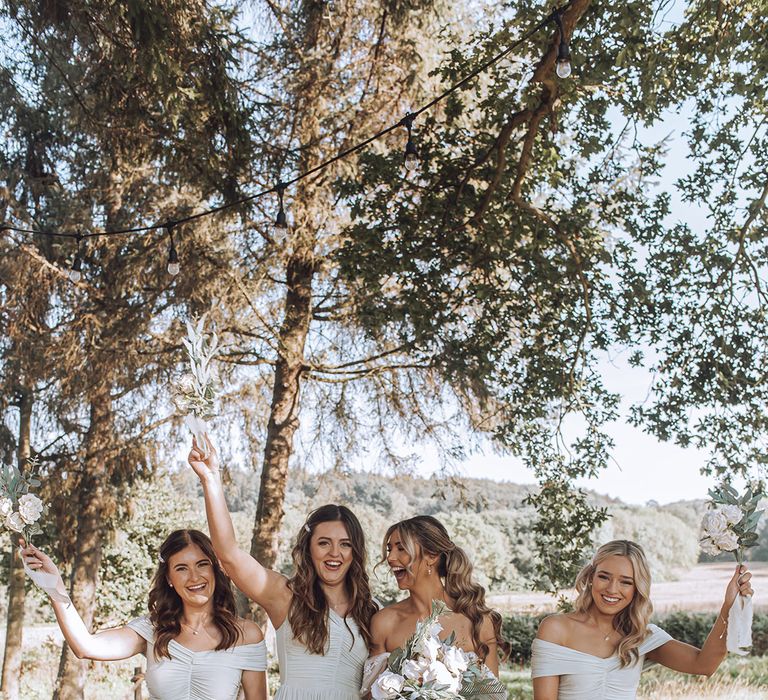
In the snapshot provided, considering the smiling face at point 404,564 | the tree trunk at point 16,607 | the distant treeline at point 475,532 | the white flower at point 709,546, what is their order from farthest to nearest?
the distant treeline at point 475,532 < the tree trunk at point 16,607 < the smiling face at point 404,564 < the white flower at point 709,546

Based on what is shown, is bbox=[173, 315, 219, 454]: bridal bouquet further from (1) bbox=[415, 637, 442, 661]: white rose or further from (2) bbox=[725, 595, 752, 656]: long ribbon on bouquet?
(2) bbox=[725, 595, 752, 656]: long ribbon on bouquet

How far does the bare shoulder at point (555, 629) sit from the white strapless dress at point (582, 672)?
2 centimetres

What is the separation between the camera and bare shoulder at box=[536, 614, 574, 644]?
3.34 meters

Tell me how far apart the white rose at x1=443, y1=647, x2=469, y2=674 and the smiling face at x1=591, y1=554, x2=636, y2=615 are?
0.92 m

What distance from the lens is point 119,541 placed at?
10961 mm

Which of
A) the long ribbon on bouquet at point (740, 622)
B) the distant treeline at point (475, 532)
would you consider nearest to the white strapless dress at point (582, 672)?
the long ribbon on bouquet at point (740, 622)

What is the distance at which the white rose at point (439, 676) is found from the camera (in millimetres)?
2529

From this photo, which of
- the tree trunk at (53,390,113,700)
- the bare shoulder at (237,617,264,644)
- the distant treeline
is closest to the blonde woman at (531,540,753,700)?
the bare shoulder at (237,617,264,644)

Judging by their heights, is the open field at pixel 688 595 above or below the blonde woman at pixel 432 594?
below

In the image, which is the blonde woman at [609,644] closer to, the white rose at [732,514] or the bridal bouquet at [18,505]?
the white rose at [732,514]

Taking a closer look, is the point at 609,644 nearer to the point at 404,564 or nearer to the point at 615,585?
the point at 615,585

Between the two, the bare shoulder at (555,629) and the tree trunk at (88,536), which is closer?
the bare shoulder at (555,629)

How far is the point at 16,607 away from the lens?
400 inches

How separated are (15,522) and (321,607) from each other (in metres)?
1.12
